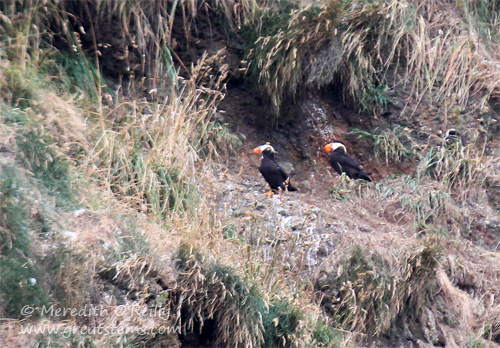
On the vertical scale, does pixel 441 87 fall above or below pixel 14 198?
above

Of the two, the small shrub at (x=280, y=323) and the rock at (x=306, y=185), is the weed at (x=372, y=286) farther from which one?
the rock at (x=306, y=185)

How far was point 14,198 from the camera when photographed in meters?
3.48

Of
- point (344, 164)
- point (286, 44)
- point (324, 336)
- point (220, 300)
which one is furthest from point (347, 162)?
point (220, 300)

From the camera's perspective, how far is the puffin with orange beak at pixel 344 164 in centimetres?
616

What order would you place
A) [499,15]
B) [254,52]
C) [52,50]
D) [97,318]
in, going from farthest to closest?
[499,15] → [254,52] → [52,50] → [97,318]

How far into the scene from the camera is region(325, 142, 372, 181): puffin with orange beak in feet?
20.2

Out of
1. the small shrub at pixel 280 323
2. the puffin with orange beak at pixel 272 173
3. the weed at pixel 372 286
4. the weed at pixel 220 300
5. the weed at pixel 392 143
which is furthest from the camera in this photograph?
the weed at pixel 392 143

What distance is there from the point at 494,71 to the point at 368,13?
1.33 metres

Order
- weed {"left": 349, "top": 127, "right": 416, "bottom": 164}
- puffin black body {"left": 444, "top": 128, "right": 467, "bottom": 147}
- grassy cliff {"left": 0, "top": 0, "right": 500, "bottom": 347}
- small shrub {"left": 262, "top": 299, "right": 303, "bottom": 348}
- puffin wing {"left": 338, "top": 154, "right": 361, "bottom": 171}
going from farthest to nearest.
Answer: weed {"left": 349, "top": 127, "right": 416, "bottom": 164} → puffin black body {"left": 444, "top": 128, "right": 467, "bottom": 147} → puffin wing {"left": 338, "top": 154, "right": 361, "bottom": 171} → small shrub {"left": 262, "top": 299, "right": 303, "bottom": 348} → grassy cliff {"left": 0, "top": 0, "right": 500, "bottom": 347}

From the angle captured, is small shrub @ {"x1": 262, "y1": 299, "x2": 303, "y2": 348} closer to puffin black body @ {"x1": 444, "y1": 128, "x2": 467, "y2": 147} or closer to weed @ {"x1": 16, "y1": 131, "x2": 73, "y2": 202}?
weed @ {"x1": 16, "y1": 131, "x2": 73, "y2": 202}

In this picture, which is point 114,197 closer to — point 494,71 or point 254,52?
point 254,52

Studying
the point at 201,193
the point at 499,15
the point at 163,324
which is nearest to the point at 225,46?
the point at 201,193

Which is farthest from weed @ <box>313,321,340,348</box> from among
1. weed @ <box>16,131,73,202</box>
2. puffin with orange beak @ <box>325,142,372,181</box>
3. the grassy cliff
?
puffin with orange beak @ <box>325,142,372,181</box>

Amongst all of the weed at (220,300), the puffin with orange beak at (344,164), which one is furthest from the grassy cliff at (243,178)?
the puffin with orange beak at (344,164)
